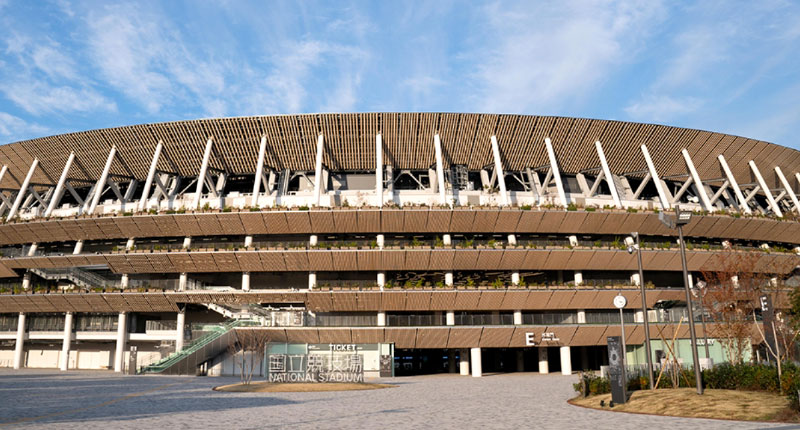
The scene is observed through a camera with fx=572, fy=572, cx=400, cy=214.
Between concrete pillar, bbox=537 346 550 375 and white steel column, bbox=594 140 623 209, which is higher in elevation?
white steel column, bbox=594 140 623 209

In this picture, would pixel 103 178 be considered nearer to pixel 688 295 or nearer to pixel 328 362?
pixel 328 362

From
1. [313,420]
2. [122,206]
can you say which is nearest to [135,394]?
[313,420]

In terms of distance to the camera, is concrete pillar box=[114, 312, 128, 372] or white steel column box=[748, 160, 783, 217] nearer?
concrete pillar box=[114, 312, 128, 372]

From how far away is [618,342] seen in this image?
61.7 feet

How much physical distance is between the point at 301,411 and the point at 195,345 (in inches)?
1054

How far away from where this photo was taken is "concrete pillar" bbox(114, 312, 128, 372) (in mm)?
47531

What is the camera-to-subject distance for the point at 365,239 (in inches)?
1853

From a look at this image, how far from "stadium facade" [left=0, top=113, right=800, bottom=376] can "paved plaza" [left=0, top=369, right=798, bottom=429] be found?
1862 cm

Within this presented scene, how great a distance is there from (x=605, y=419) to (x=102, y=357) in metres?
51.5

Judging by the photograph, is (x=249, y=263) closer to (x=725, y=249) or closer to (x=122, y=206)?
(x=122, y=206)

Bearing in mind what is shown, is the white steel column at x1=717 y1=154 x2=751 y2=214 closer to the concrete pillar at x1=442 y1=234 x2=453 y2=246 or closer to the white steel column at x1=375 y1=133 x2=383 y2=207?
the concrete pillar at x1=442 y1=234 x2=453 y2=246

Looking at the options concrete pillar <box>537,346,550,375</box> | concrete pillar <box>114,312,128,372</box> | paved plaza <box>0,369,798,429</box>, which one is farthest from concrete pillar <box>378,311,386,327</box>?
concrete pillar <box>114,312,128,372</box>

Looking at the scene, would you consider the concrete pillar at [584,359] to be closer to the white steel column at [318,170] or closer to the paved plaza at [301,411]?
the white steel column at [318,170]

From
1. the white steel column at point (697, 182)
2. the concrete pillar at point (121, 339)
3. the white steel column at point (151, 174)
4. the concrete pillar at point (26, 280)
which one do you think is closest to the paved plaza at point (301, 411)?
the concrete pillar at point (121, 339)
